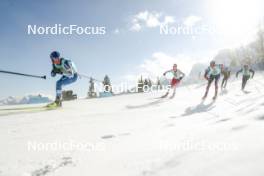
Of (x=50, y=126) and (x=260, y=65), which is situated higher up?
(x=260, y=65)

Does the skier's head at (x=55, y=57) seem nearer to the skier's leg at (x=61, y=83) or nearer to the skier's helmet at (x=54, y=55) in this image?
the skier's helmet at (x=54, y=55)

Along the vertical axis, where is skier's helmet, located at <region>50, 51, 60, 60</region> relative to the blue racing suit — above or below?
above

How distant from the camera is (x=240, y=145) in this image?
3059 mm

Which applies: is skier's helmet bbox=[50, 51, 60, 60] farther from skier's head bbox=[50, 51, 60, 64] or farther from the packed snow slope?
the packed snow slope

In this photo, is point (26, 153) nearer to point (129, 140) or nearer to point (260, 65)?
point (129, 140)

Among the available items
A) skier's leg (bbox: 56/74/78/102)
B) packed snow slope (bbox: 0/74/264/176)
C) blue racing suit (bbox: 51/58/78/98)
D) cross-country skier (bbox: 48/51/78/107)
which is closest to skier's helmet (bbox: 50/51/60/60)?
cross-country skier (bbox: 48/51/78/107)

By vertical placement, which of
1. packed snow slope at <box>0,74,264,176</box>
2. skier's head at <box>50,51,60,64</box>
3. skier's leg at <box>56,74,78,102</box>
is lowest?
packed snow slope at <box>0,74,264,176</box>

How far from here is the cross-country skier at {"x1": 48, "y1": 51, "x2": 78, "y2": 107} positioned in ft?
37.2

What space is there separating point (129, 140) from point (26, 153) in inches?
68.5

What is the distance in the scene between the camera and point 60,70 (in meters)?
11.3

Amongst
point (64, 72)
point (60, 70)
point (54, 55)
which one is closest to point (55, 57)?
point (54, 55)

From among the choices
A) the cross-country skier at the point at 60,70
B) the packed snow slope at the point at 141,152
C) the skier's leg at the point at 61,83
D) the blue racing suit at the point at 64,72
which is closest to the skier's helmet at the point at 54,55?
the cross-country skier at the point at 60,70

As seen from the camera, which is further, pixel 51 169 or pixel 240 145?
pixel 51 169

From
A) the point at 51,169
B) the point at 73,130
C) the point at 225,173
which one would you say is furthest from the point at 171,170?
the point at 73,130
